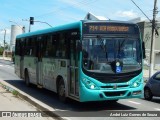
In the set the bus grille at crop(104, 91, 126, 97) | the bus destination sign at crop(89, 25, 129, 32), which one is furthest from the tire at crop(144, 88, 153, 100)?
the bus destination sign at crop(89, 25, 129, 32)

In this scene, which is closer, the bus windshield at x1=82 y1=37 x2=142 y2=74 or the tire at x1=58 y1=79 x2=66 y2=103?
the bus windshield at x1=82 y1=37 x2=142 y2=74

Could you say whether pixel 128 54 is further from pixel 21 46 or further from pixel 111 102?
pixel 21 46

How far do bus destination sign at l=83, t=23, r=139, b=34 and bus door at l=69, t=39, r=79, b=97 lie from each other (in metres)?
0.59

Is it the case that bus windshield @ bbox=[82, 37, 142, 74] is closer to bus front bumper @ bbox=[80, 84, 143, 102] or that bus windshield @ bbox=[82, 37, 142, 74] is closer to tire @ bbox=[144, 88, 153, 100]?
bus front bumper @ bbox=[80, 84, 143, 102]

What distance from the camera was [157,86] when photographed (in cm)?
1487

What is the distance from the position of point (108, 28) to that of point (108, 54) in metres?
0.89

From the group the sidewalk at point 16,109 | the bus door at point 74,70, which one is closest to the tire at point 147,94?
the bus door at point 74,70

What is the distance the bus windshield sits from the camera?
11797 millimetres

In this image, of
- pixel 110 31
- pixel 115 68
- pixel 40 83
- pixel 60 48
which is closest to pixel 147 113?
pixel 115 68

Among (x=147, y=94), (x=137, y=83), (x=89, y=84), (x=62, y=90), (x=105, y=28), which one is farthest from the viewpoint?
(x=147, y=94)

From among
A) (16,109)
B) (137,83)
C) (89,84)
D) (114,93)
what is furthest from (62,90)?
(137,83)

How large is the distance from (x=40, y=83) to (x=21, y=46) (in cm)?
496

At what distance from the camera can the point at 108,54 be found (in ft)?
39.0

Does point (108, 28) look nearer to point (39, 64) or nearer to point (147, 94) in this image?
point (147, 94)
